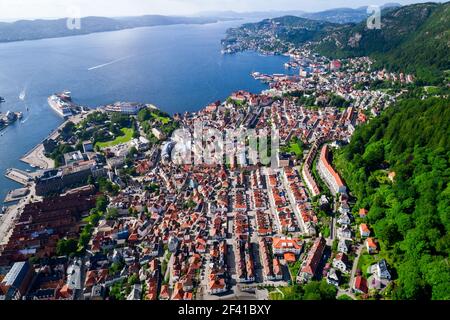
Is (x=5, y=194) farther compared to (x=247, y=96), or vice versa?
(x=247, y=96)

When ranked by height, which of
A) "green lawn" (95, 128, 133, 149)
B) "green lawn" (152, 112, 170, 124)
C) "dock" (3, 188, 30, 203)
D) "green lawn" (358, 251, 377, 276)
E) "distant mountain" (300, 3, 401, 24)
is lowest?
"dock" (3, 188, 30, 203)

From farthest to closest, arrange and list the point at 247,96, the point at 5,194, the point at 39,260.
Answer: the point at 247,96
the point at 5,194
the point at 39,260

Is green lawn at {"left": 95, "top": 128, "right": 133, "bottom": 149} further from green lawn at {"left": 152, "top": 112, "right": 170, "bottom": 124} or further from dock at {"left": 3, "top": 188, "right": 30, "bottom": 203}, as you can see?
dock at {"left": 3, "top": 188, "right": 30, "bottom": 203}

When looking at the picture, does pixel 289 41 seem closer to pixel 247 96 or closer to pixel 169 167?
pixel 247 96

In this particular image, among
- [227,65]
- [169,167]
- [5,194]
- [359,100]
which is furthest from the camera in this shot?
[227,65]

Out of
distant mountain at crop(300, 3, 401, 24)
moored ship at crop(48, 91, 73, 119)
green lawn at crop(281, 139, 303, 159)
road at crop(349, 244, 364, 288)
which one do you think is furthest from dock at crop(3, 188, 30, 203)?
distant mountain at crop(300, 3, 401, 24)

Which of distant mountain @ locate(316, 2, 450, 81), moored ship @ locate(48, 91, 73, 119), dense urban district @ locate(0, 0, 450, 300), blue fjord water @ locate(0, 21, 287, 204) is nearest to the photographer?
dense urban district @ locate(0, 0, 450, 300)
